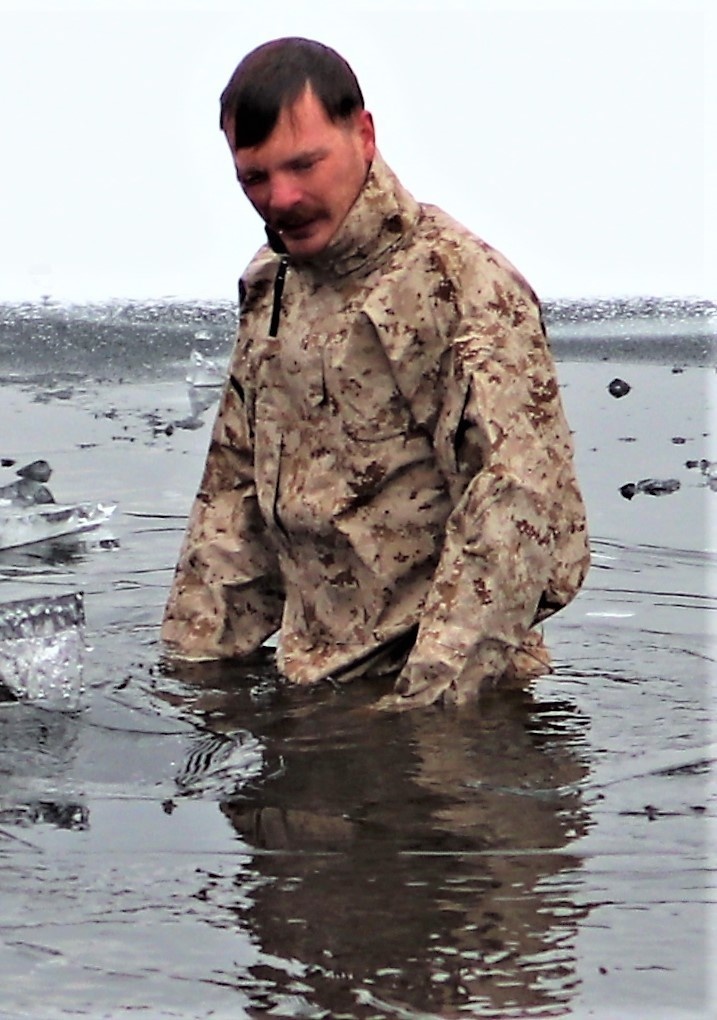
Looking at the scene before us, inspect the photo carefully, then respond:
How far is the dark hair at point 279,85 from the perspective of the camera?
4113 mm

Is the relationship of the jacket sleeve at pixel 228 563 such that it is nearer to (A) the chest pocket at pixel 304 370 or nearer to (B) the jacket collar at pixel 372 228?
(A) the chest pocket at pixel 304 370

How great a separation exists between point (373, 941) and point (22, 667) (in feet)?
5.50

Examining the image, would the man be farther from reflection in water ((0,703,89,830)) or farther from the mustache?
reflection in water ((0,703,89,830))

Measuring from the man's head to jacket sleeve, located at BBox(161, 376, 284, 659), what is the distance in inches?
27.2

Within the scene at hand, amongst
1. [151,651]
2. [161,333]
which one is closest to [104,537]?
[151,651]

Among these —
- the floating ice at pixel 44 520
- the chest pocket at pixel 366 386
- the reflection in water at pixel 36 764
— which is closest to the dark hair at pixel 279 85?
the chest pocket at pixel 366 386

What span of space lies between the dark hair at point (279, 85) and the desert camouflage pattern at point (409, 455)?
214 millimetres

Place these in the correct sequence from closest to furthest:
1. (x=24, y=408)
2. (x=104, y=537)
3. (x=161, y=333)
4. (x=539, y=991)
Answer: (x=539, y=991), (x=104, y=537), (x=24, y=408), (x=161, y=333)

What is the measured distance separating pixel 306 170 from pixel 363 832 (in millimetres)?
1357

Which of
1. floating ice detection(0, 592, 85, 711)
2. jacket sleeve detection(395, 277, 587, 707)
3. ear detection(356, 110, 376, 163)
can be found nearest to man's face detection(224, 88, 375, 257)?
ear detection(356, 110, 376, 163)

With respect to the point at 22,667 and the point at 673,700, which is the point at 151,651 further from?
the point at 673,700

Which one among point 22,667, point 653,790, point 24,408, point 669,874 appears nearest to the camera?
point 669,874

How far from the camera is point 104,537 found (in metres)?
6.90

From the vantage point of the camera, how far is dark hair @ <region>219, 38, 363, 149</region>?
13.5 ft
